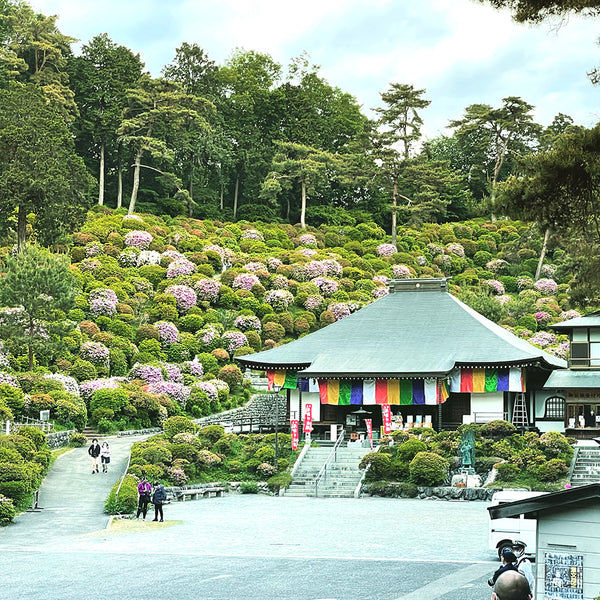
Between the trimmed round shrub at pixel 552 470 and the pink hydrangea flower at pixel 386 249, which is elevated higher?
the pink hydrangea flower at pixel 386 249

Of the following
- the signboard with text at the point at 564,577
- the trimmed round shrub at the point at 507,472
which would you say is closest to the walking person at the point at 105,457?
the trimmed round shrub at the point at 507,472

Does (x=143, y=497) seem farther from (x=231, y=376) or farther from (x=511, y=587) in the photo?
(x=231, y=376)

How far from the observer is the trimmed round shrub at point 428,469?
3008 cm

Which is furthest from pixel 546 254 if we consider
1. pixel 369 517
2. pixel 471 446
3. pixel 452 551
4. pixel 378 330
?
pixel 452 551

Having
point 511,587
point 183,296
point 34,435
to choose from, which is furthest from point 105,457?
point 511,587

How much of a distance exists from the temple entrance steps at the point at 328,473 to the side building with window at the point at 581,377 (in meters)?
9.27

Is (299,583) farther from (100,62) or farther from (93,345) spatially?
(100,62)

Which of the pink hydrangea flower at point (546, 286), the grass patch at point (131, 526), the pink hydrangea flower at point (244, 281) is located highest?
the pink hydrangea flower at point (546, 286)

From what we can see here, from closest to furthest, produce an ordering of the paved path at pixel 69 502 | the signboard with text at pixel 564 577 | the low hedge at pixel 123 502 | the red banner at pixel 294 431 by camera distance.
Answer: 1. the signboard with text at pixel 564 577
2. the paved path at pixel 69 502
3. the low hedge at pixel 123 502
4. the red banner at pixel 294 431

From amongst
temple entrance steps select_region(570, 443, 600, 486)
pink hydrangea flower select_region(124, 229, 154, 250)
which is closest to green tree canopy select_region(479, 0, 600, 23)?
temple entrance steps select_region(570, 443, 600, 486)

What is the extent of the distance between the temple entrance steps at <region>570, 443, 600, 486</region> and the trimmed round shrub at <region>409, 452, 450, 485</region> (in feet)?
13.5

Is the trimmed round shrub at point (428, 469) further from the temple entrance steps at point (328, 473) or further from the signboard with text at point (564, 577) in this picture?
the signboard with text at point (564, 577)

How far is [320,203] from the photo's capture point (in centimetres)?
7988

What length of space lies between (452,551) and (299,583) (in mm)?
4733
